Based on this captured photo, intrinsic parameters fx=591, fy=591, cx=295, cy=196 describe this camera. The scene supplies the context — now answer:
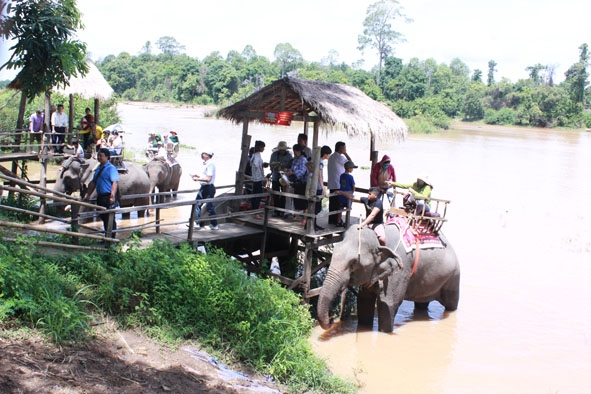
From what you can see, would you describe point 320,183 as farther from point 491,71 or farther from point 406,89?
point 491,71

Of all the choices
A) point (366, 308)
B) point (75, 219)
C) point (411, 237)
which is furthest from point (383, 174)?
point (75, 219)

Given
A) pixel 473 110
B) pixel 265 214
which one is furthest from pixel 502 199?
pixel 473 110

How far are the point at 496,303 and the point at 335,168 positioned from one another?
4.16 meters

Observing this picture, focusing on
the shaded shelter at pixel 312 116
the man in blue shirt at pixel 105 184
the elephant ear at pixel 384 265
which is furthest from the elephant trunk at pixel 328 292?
the man in blue shirt at pixel 105 184

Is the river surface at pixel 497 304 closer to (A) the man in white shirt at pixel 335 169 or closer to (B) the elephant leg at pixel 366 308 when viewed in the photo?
(B) the elephant leg at pixel 366 308

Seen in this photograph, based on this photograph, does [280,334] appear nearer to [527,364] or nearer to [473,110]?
[527,364]

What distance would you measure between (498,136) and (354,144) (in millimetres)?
16618

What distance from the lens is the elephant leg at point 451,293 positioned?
9.87 meters

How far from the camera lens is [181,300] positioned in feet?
22.2

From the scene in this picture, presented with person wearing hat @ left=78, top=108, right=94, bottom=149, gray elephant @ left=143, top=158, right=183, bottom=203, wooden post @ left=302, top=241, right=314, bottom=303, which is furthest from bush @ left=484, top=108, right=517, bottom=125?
wooden post @ left=302, top=241, right=314, bottom=303

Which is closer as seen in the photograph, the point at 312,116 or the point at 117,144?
the point at 312,116

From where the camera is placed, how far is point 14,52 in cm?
859

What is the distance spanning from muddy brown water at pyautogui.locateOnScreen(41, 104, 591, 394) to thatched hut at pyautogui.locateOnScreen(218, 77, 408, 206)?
500mm

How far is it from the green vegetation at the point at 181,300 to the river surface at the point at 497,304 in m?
Answer: 1.25
